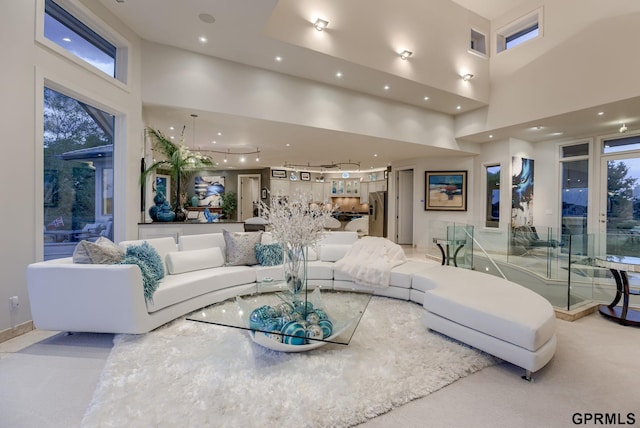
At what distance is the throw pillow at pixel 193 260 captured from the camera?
11.1 feet

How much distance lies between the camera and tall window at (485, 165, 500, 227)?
7.52m

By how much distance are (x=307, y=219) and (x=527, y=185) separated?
7595 millimetres

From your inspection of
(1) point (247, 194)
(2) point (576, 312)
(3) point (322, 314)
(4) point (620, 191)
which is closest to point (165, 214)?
(3) point (322, 314)

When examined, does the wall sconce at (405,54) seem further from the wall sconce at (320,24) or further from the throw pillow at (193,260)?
the throw pillow at (193,260)

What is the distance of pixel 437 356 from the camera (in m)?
2.33

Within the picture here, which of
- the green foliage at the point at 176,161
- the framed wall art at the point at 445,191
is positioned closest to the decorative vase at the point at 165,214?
the green foliage at the point at 176,161

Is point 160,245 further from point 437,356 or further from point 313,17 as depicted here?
point 313,17

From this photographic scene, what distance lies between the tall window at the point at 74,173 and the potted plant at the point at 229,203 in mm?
7248

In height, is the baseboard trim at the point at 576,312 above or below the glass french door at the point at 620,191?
below

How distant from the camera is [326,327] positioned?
2.21 metres

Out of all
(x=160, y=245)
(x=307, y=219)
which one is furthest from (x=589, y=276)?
(x=160, y=245)

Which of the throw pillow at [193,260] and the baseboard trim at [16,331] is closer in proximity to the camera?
the baseboard trim at [16,331]

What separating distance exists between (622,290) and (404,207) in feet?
20.1

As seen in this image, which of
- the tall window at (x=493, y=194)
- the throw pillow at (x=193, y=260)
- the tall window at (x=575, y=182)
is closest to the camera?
the throw pillow at (x=193, y=260)
